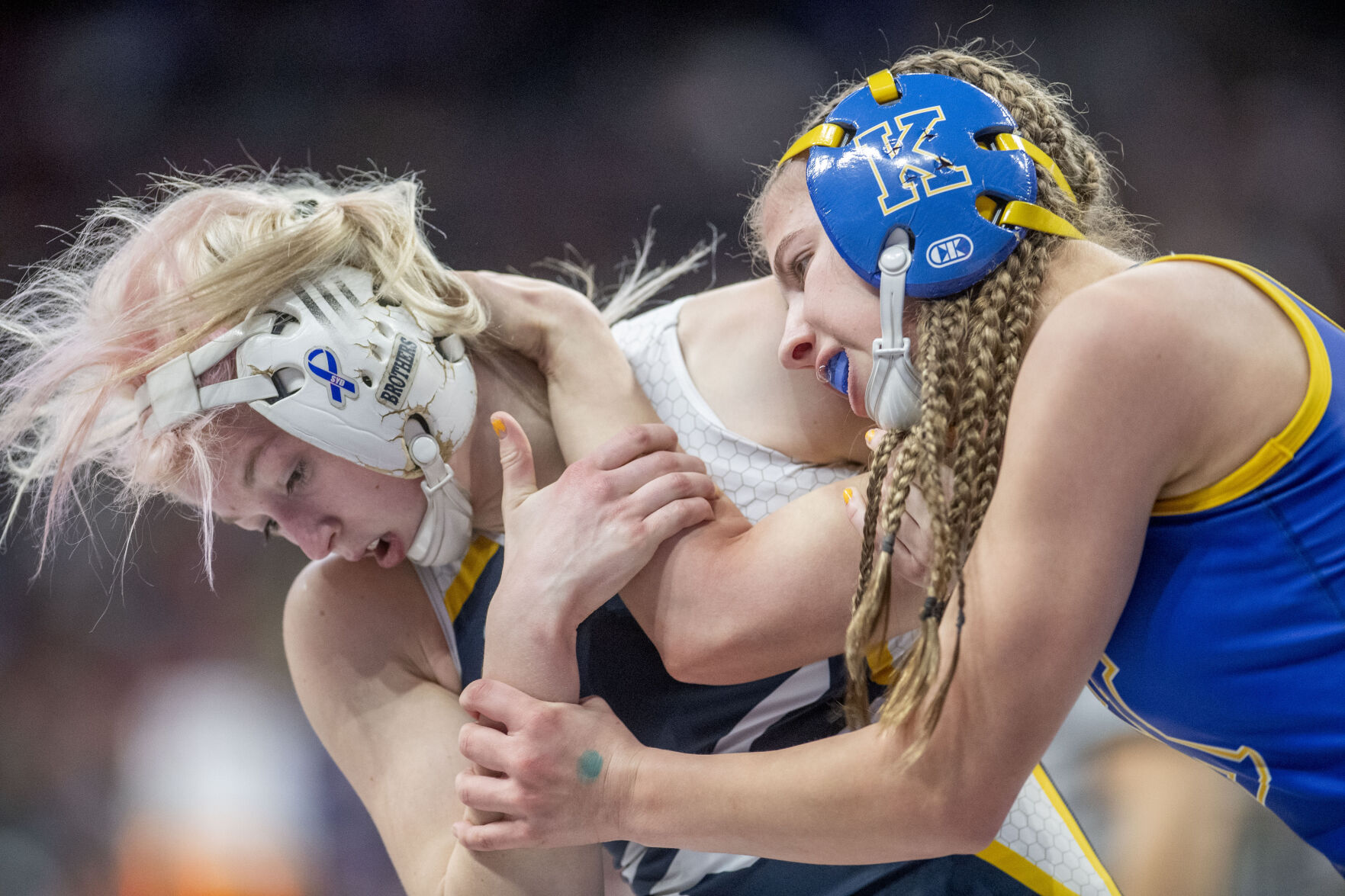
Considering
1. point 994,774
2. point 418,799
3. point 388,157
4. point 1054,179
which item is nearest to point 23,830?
point 418,799

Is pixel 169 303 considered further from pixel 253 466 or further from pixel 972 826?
pixel 972 826

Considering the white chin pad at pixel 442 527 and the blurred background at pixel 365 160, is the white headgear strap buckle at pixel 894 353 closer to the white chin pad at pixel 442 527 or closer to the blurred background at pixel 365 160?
Result: the white chin pad at pixel 442 527

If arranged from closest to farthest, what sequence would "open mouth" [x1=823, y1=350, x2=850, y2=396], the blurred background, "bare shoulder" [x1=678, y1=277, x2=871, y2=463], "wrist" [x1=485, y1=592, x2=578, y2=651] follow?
"open mouth" [x1=823, y1=350, x2=850, y2=396]
"wrist" [x1=485, y1=592, x2=578, y2=651]
"bare shoulder" [x1=678, y1=277, x2=871, y2=463]
the blurred background

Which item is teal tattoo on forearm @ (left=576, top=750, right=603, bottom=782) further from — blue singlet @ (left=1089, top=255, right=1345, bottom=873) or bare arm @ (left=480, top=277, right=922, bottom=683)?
blue singlet @ (left=1089, top=255, right=1345, bottom=873)

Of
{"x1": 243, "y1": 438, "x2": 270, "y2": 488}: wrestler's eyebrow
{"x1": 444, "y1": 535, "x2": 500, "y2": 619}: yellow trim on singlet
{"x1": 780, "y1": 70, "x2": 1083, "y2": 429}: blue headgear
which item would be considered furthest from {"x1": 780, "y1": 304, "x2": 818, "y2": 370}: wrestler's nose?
{"x1": 243, "y1": 438, "x2": 270, "y2": 488}: wrestler's eyebrow

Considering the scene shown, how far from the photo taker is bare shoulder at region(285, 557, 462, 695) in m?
1.92

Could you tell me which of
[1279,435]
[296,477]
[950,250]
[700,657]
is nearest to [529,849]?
[700,657]

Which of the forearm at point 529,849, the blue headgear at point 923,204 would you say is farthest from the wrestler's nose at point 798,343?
the forearm at point 529,849

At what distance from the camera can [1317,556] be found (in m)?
1.10

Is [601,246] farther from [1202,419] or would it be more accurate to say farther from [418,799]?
[1202,419]

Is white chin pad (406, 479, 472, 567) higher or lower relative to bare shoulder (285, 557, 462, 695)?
higher

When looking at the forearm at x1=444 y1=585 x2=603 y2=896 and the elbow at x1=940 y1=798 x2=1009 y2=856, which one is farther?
the forearm at x1=444 y1=585 x2=603 y2=896

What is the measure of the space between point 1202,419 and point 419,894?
4.72 ft

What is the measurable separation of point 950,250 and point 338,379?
3.00ft
